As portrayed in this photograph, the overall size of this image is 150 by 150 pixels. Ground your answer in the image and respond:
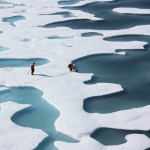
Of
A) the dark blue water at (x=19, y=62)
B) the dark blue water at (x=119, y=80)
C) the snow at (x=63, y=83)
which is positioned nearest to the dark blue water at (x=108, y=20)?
the snow at (x=63, y=83)

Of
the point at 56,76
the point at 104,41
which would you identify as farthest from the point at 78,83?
the point at 104,41

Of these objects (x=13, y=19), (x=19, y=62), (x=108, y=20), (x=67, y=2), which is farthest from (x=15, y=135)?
(x=67, y=2)

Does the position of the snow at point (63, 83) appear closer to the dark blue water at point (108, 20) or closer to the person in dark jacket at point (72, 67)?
the person in dark jacket at point (72, 67)

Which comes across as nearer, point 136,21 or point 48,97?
point 48,97

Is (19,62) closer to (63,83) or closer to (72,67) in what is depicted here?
(72,67)

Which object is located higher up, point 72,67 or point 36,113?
point 72,67

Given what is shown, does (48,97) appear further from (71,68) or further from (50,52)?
(50,52)

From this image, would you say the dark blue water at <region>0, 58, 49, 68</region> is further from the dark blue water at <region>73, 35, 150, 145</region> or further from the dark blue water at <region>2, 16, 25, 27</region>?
the dark blue water at <region>2, 16, 25, 27</region>
